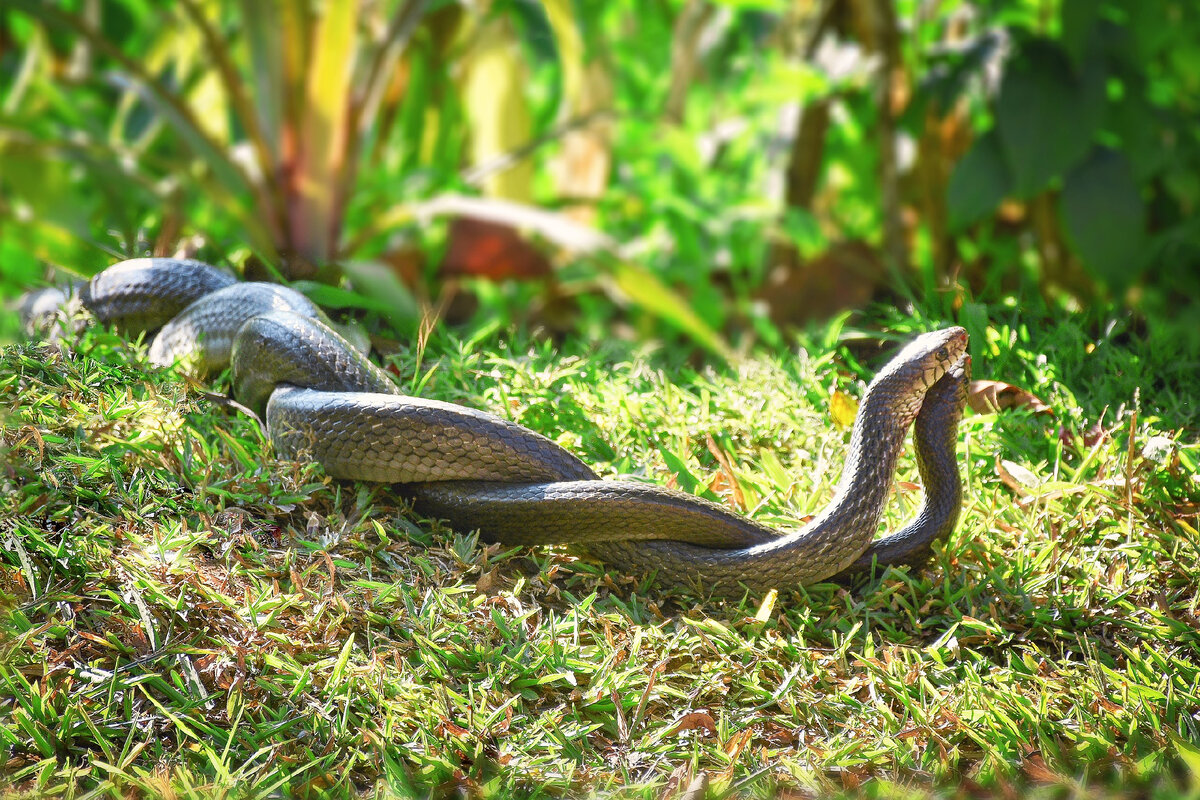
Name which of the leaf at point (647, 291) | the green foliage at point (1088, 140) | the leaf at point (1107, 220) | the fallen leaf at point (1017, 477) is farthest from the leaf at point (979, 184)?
the fallen leaf at point (1017, 477)

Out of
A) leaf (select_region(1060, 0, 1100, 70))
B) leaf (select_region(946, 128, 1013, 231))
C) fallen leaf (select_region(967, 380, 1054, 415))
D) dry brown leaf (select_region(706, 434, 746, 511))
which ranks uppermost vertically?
leaf (select_region(1060, 0, 1100, 70))

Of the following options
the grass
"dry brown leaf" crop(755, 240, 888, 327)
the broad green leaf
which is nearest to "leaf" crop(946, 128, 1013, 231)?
"dry brown leaf" crop(755, 240, 888, 327)

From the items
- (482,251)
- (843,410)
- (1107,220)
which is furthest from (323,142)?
(1107,220)

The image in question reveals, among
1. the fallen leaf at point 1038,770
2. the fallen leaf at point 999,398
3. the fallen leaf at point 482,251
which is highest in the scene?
the fallen leaf at point 999,398

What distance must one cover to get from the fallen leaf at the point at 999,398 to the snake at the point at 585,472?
284 mm

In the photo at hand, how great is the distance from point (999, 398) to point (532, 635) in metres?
1.00

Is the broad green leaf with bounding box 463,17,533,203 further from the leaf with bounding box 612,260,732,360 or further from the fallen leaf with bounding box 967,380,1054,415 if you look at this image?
the fallen leaf with bounding box 967,380,1054,415

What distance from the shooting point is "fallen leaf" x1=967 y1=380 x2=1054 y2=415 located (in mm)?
1797

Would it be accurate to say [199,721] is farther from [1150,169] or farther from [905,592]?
[1150,169]

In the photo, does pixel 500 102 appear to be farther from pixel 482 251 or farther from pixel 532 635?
pixel 532 635

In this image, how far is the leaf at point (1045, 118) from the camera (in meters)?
3.61

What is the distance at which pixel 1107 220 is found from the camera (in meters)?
3.66

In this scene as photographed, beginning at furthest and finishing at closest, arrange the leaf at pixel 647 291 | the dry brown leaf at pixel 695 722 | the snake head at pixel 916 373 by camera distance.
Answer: the leaf at pixel 647 291, the snake head at pixel 916 373, the dry brown leaf at pixel 695 722

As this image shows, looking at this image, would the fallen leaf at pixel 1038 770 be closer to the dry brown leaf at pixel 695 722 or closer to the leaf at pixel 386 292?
the dry brown leaf at pixel 695 722
